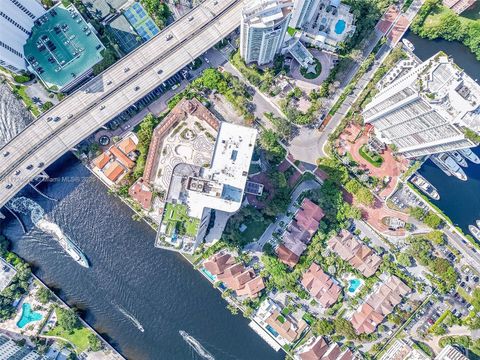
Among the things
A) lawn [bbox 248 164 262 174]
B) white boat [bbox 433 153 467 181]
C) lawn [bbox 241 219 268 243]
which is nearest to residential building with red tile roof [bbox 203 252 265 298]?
lawn [bbox 241 219 268 243]

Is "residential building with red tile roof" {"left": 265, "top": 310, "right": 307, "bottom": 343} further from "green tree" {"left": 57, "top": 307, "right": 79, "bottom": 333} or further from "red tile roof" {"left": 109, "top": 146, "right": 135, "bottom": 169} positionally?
"red tile roof" {"left": 109, "top": 146, "right": 135, "bottom": 169}

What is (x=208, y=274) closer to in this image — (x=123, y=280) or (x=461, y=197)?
(x=123, y=280)

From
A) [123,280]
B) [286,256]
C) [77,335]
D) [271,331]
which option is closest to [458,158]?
[286,256]

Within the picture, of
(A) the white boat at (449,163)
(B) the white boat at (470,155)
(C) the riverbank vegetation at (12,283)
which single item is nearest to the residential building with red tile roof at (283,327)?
(A) the white boat at (449,163)

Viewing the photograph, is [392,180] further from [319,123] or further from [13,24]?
[13,24]

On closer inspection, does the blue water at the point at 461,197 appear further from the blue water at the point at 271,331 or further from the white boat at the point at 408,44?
the blue water at the point at 271,331

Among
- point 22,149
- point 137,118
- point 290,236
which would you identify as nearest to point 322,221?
point 290,236
